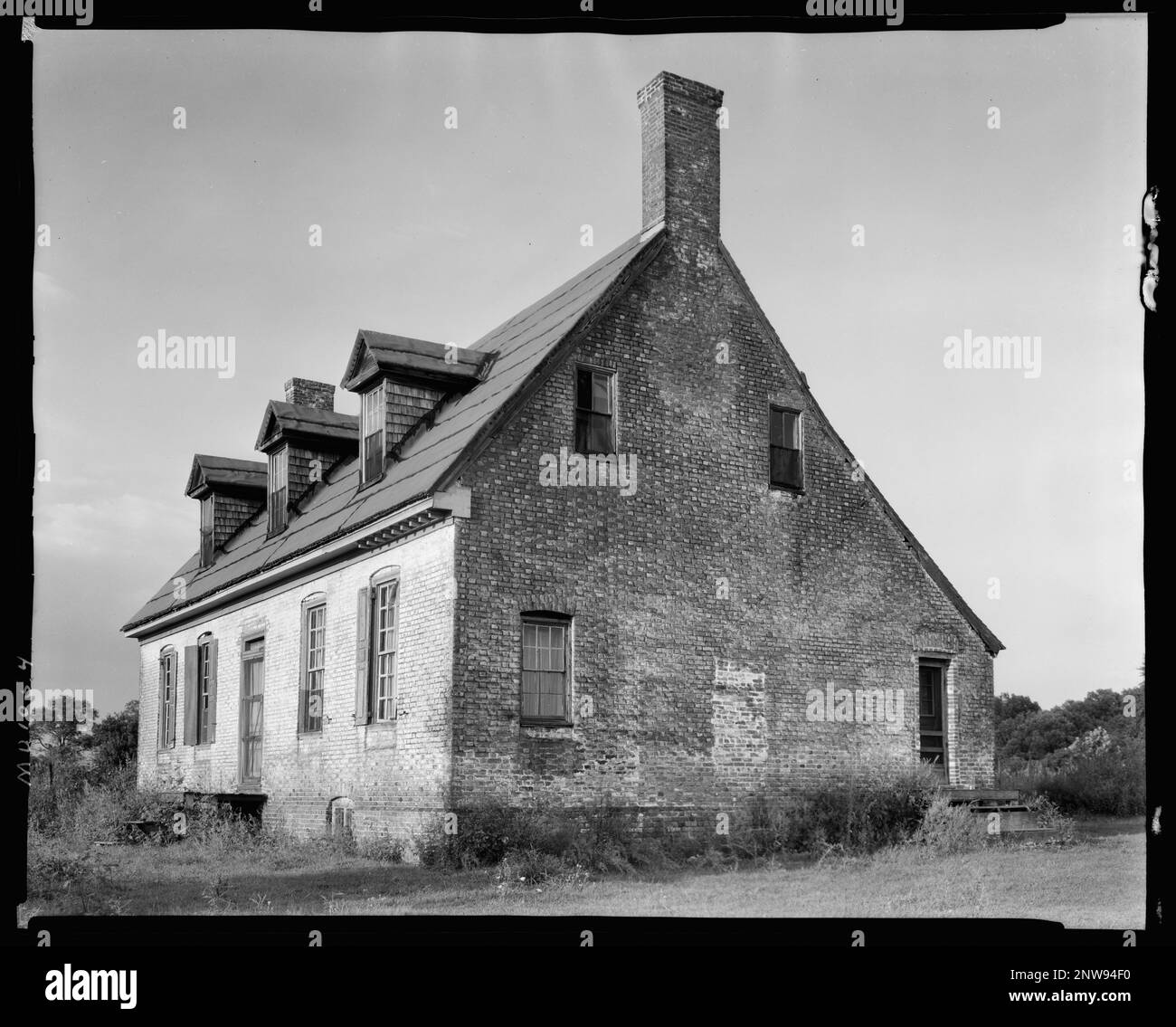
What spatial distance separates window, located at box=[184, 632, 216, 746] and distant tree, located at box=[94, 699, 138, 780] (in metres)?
7.30

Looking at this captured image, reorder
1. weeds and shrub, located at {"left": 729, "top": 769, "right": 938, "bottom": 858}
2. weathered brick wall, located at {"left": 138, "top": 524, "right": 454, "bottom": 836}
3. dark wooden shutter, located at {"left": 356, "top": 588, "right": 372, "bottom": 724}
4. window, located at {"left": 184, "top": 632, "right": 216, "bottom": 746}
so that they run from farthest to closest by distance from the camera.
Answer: window, located at {"left": 184, "top": 632, "right": 216, "bottom": 746} → dark wooden shutter, located at {"left": 356, "top": 588, "right": 372, "bottom": 724} → weeds and shrub, located at {"left": 729, "top": 769, "right": 938, "bottom": 858} → weathered brick wall, located at {"left": 138, "top": 524, "right": 454, "bottom": 836}

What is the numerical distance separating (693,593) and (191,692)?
40.2 ft

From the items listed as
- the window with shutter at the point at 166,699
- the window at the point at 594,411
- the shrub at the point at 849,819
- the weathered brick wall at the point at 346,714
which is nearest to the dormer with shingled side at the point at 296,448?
the weathered brick wall at the point at 346,714

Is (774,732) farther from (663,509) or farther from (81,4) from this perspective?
(81,4)

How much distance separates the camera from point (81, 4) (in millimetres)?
9406

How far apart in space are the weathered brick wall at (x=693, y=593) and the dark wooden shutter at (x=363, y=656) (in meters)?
2.84

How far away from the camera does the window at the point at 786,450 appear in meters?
20.9

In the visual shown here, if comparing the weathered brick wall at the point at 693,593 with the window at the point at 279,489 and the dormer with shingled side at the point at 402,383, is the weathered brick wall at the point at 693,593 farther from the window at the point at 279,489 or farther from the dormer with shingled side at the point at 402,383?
the window at the point at 279,489

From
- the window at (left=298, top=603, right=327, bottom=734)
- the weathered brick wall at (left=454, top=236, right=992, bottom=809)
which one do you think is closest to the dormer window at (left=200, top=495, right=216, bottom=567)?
the window at (left=298, top=603, right=327, bottom=734)

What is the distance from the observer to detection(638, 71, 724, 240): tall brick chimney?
20.6 meters

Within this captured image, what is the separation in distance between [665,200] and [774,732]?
8.33 m

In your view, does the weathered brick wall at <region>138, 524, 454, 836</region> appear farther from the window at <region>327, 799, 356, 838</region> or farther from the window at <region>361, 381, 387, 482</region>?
the window at <region>361, 381, 387, 482</region>
